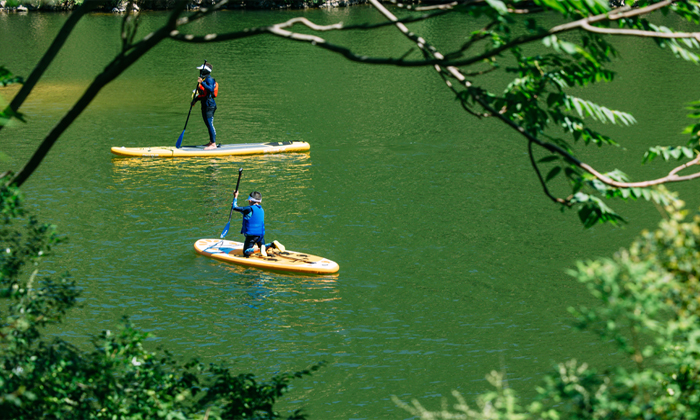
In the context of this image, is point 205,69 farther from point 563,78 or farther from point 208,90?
point 563,78

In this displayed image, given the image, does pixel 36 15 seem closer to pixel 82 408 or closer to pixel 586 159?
pixel 586 159

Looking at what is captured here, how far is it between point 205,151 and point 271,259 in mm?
8589

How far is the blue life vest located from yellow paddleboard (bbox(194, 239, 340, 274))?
52 cm

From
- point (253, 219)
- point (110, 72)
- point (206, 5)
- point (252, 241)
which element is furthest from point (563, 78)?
point (206, 5)

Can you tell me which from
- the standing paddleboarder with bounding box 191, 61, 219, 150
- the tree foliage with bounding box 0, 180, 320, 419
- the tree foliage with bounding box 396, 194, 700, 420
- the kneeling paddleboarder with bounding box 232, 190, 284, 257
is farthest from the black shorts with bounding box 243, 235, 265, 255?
the tree foliage with bounding box 396, 194, 700, 420

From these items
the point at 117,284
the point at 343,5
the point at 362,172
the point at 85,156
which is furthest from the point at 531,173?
the point at 343,5

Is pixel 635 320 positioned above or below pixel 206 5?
below

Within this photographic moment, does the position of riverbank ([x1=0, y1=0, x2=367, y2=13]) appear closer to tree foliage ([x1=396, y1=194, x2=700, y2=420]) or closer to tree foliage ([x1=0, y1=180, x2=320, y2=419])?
tree foliage ([x1=0, y1=180, x2=320, y2=419])

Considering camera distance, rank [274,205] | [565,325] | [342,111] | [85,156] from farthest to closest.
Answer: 1. [342,111]
2. [85,156]
3. [274,205]
4. [565,325]

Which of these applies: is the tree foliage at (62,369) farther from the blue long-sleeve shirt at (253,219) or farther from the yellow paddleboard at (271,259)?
the blue long-sleeve shirt at (253,219)

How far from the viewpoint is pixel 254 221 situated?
523 inches

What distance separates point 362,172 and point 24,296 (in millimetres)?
14522

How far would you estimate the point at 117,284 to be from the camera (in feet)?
Answer: 41.9

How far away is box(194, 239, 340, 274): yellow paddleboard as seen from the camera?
43.0 feet
